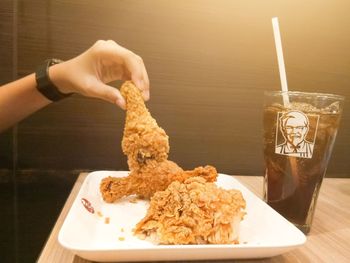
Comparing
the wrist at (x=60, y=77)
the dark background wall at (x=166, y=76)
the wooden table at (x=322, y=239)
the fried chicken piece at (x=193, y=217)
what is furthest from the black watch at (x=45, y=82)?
the fried chicken piece at (x=193, y=217)

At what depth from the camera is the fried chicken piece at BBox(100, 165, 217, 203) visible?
2.32ft

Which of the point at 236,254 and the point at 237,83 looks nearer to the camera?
the point at 236,254

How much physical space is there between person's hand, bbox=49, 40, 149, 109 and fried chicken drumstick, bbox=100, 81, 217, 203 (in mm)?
59

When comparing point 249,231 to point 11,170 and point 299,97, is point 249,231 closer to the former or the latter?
point 299,97

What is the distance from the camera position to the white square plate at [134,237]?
45 cm

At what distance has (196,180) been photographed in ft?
2.04

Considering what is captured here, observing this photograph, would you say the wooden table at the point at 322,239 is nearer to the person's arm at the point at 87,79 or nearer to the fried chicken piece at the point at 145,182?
the fried chicken piece at the point at 145,182

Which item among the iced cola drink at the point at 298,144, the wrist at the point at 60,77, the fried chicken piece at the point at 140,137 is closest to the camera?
the iced cola drink at the point at 298,144

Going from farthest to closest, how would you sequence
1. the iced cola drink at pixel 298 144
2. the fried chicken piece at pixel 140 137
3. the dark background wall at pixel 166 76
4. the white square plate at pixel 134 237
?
the dark background wall at pixel 166 76 < the fried chicken piece at pixel 140 137 < the iced cola drink at pixel 298 144 < the white square plate at pixel 134 237

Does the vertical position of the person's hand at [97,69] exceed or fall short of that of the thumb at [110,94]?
it exceeds it

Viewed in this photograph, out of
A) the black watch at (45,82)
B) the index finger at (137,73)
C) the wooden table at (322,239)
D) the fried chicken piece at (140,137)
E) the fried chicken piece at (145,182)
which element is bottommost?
the wooden table at (322,239)

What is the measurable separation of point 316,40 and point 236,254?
2.96ft

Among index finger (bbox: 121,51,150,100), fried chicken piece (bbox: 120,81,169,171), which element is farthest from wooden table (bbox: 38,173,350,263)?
index finger (bbox: 121,51,150,100)

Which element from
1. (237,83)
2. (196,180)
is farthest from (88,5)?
(196,180)
